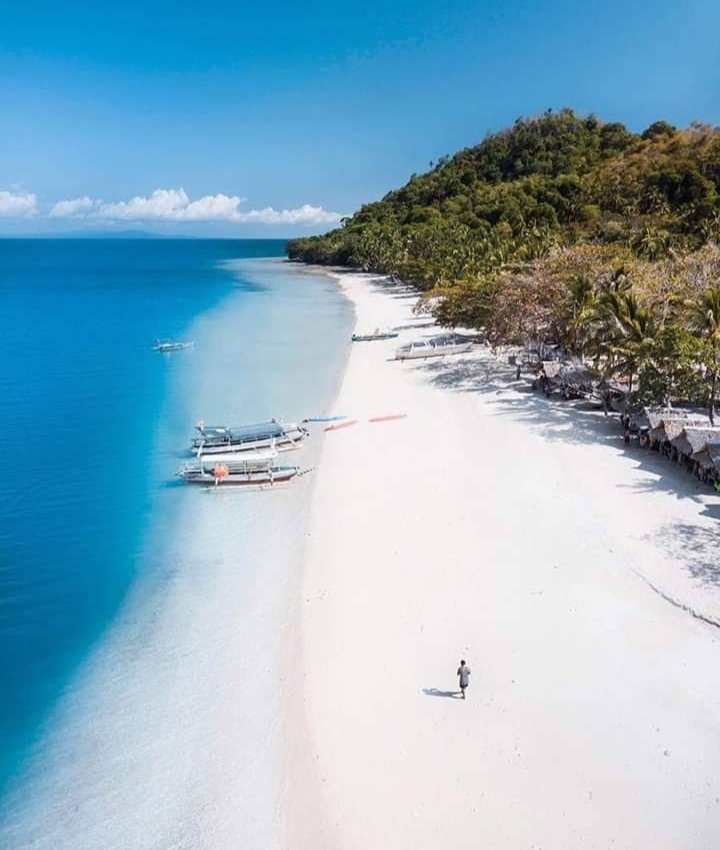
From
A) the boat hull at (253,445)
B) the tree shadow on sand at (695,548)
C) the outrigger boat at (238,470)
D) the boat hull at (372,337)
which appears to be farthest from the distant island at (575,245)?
the outrigger boat at (238,470)

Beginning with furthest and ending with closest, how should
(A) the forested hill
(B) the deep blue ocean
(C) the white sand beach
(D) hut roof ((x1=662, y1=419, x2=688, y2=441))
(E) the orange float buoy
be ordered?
(A) the forested hill < (E) the orange float buoy < (D) hut roof ((x1=662, y1=419, x2=688, y2=441)) < (B) the deep blue ocean < (C) the white sand beach

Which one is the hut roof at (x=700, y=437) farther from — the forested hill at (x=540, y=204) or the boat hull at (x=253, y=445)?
the forested hill at (x=540, y=204)

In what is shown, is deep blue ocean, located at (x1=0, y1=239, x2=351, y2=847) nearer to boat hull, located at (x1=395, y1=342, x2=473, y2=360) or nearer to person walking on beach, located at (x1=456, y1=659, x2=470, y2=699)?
boat hull, located at (x1=395, y1=342, x2=473, y2=360)

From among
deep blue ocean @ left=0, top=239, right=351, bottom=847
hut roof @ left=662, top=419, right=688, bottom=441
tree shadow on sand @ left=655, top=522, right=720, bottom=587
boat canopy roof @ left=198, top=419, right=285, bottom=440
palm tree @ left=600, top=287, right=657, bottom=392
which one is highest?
palm tree @ left=600, top=287, right=657, bottom=392

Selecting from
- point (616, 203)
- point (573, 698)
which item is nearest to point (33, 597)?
point (573, 698)

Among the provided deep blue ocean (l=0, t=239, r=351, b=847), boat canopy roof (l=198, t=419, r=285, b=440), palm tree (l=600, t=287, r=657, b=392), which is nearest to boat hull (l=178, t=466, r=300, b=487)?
deep blue ocean (l=0, t=239, r=351, b=847)

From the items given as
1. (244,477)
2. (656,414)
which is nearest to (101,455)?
(244,477)
